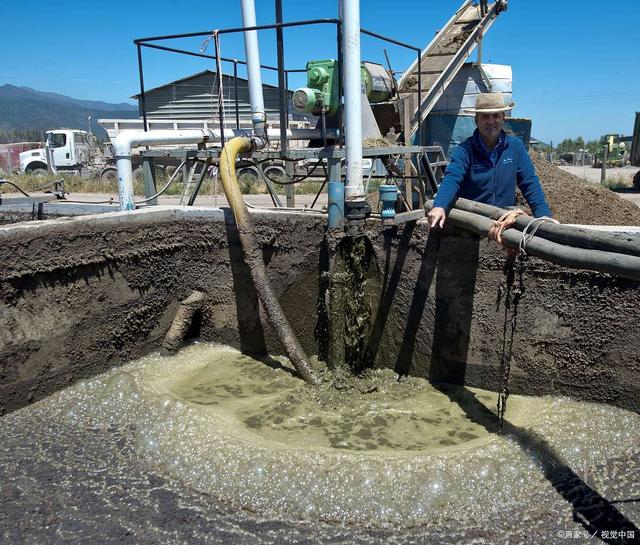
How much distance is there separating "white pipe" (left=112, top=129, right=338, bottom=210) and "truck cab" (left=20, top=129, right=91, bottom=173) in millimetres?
21512

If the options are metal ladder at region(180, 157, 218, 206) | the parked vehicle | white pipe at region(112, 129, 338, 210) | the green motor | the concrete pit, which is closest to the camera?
the concrete pit

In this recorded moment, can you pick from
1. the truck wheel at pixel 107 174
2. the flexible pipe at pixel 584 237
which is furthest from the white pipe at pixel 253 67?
the truck wheel at pixel 107 174

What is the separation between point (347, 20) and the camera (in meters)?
4.44

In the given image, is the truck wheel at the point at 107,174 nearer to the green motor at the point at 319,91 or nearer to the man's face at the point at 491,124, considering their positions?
the green motor at the point at 319,91

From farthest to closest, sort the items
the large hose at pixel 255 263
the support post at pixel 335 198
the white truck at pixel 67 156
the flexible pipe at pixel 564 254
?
the white truck at pixel 67 156 < the large hose at pixel 255 263 < the support post at pixel 335 198 < the flexible pipe at pixel 564 254

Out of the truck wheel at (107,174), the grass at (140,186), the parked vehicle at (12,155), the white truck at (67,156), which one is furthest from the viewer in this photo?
the parked vehicle at (12,155)

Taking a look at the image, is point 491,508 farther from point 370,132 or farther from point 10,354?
point 370,132

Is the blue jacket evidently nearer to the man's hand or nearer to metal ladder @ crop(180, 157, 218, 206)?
the man's hand

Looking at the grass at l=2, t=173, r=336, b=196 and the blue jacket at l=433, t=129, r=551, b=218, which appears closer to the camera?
the blue jacket at l=433, t=129, r=551, b=218

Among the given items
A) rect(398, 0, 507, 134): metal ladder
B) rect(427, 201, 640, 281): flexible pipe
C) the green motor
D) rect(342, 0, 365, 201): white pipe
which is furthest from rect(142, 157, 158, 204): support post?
rect(398, 0, 507, 134): metal ladder

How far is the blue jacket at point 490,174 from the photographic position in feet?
13.2

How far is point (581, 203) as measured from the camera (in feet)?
28.9

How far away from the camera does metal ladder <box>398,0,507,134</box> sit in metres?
10.5

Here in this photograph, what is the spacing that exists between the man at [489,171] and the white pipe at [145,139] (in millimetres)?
1816
